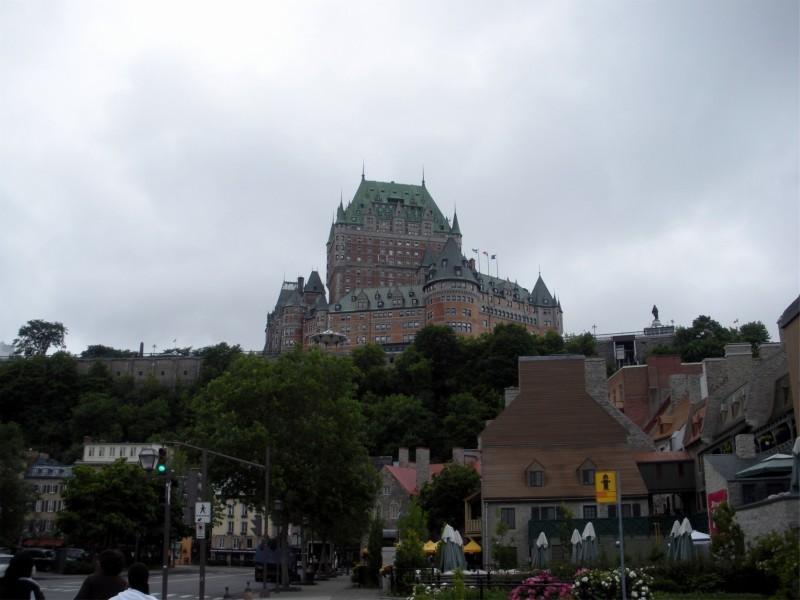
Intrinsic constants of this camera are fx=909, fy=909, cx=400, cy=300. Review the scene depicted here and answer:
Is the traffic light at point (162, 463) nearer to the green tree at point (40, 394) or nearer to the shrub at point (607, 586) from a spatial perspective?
the shrub at point (607, 586)

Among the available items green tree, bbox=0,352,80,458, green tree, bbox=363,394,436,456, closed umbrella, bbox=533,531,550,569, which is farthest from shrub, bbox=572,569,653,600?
green tree, bbox=0,352,80,458

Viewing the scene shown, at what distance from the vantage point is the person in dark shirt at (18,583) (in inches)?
511

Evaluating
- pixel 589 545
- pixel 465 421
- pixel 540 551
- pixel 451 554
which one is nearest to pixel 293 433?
pixel 540 551

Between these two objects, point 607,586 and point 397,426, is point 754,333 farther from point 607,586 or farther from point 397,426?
point 607,586

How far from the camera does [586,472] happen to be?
53.6m

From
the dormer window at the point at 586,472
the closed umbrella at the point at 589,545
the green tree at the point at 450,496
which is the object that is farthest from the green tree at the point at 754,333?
the closed umbrella at the point at 589,545

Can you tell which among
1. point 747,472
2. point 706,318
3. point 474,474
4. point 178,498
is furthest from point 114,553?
point 706,318

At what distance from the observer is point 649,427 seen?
7419 cm

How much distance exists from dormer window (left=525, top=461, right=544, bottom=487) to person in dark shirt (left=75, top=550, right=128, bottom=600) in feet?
140

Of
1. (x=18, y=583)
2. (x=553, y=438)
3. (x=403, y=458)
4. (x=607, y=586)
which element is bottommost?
(x=607, y=586)

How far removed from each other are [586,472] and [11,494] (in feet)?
177

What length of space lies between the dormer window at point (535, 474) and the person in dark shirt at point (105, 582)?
140 feet

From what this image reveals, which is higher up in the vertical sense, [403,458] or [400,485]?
[403,458]

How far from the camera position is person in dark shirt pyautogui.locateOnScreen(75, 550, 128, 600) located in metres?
12.9
